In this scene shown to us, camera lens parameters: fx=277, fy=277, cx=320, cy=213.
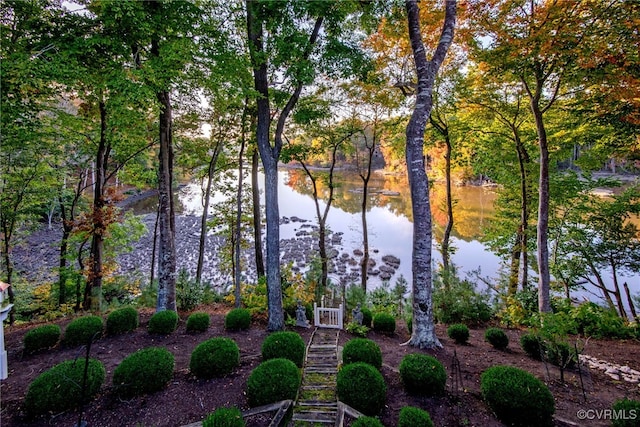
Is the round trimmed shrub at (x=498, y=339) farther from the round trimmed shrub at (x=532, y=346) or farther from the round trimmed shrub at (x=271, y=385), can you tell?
the round trimmed shrub at (x=271, y=385)

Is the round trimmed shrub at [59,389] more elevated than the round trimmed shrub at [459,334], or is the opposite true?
the round trimmed shrub at [59,389]

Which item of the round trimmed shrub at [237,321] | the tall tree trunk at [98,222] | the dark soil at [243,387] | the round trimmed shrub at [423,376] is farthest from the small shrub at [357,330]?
the tall tree trunk at [98,222]

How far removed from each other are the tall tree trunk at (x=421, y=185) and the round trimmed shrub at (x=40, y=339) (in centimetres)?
690

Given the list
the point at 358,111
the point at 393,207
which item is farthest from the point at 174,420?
the point at 393,207

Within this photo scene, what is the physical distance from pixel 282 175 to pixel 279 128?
37958 millimetres

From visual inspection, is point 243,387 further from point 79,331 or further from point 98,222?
point 98,222

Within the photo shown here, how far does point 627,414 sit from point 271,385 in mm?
3765

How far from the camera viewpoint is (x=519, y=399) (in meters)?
3.15

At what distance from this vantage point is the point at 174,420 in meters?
3.51

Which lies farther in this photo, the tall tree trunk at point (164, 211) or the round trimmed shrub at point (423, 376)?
the tall tree trunk at point (164, 211)

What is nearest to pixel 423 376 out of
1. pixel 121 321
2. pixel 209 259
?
pixel 121 321

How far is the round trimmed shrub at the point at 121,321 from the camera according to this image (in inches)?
230

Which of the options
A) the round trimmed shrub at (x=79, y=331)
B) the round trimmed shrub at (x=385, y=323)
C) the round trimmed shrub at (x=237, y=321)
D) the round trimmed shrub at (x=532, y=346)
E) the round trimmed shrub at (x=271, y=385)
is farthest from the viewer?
the round trimmed shrub at (x=385, y=323)

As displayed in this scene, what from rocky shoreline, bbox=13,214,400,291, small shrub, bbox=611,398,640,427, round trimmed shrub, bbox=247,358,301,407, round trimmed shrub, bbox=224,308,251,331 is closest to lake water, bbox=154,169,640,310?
rocky shoreline, bbox=13,214,400,291
